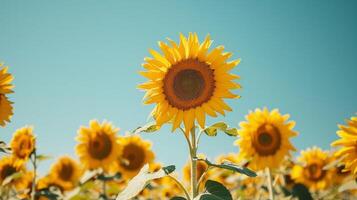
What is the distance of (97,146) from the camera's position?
32.2 feet

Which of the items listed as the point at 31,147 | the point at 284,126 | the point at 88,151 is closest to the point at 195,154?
the point at 284,126

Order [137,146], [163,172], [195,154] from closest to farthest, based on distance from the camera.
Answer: [163,172], [195,154], [137,146]

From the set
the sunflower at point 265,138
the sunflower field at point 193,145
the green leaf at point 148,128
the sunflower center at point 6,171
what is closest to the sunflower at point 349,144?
the sunflower field at point 193,145

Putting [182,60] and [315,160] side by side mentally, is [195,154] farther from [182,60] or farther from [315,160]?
[315,160]

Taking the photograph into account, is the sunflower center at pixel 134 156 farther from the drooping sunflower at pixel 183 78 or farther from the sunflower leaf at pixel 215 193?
the sunflower leaf at pixel 215 193

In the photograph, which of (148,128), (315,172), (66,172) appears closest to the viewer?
(148,128)

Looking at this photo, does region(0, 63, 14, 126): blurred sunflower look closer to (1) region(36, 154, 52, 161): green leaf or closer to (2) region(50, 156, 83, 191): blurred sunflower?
(1) region(36, 154, 52, 161): green leaf

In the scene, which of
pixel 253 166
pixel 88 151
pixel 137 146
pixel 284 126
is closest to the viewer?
pixel 253 166

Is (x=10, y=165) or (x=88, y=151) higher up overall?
(x=88, y=151)

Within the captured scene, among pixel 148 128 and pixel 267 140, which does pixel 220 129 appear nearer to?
pixel 148 128

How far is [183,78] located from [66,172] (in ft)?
30.1

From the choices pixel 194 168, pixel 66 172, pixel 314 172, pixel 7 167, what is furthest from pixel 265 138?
pixel 66 172

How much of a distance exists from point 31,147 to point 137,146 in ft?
11.1

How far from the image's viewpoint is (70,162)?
1239 centimetres
